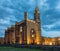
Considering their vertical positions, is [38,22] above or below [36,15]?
below

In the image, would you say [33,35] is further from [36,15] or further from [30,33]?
[36,15]

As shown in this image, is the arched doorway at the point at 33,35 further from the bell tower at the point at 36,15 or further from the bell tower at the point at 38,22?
the bell tower at the point at 36,15

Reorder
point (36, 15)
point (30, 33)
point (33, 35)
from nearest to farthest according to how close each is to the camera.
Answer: point (30, 33) → point (33, 35) → point (36, 15)

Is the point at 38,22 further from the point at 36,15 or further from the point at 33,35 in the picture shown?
the point at 33,35

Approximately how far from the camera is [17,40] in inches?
2859

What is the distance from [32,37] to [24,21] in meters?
8.55

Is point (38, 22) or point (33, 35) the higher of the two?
point (38, 22)

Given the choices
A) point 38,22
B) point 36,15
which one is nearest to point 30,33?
point 38,22

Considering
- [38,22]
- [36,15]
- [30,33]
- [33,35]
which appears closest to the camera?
[30,33]

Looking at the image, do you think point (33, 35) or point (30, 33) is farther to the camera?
point (33, 35)

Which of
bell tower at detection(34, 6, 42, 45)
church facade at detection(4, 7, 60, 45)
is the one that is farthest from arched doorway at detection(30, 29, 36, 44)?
bell tower at detection(34, 6, 42, 45)

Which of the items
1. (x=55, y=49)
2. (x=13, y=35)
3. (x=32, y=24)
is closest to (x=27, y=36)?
(x=32, y=24)

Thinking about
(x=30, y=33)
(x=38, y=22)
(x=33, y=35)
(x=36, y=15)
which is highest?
(x=36, y=15)

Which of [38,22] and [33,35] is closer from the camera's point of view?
[33,35]
